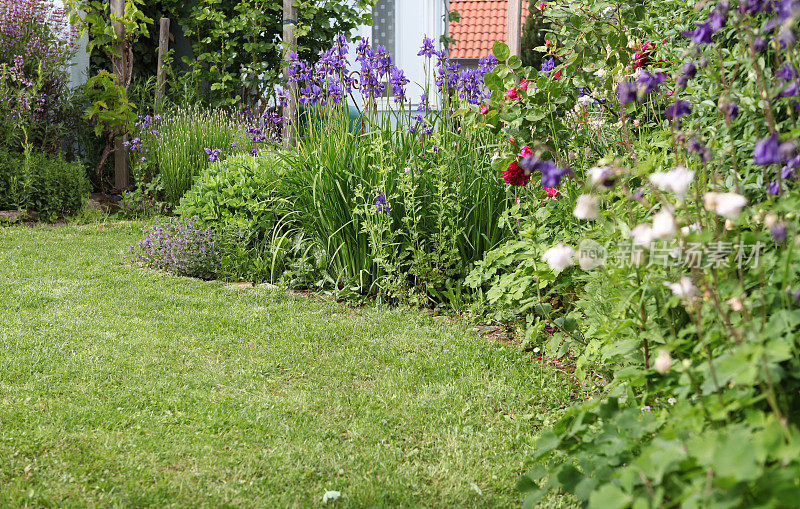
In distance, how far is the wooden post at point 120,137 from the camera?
7531 mm

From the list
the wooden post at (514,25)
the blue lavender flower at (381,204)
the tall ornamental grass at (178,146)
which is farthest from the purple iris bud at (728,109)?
the tall ornamental grass at (178,146)

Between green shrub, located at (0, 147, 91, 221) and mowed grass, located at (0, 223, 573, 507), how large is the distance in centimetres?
264

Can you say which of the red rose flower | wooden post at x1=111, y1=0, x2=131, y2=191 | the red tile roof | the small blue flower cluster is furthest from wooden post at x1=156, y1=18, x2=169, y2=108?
the red tile roof

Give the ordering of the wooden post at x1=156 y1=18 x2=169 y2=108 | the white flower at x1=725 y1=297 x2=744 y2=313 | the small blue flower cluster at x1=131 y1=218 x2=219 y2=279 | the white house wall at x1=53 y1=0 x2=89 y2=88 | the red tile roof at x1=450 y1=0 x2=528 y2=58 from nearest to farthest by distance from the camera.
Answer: the white flower at x1=725 y1=297 x2=744 y2=313, the small blue flower cluster at x1=131 y1=218 x2=219 y2=279, the white house wall at x1=53 y1=0 x2=89 y2=88, the wooden post at x1=156 y1=18 x2=169 y2=108, the red tile roof at x1=450 y1=0 x2=528 y2=58

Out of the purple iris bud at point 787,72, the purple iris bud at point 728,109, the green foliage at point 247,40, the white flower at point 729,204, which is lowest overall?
the white flower at point 729,204

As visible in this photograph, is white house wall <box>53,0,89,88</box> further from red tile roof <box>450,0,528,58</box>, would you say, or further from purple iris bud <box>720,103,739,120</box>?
red tile roof <box>450,0,528,58</box>

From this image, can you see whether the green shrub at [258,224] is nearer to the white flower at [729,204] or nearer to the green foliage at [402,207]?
the green foliage at [402,207]

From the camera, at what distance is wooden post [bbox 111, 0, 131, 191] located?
24.7 feet

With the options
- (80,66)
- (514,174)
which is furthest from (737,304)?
Answer: (80,66)

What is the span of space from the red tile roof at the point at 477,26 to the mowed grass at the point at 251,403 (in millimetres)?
12677

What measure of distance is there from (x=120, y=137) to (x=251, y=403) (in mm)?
5820

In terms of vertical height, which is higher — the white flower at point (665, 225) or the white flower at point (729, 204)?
the white flower at point (729, 204)

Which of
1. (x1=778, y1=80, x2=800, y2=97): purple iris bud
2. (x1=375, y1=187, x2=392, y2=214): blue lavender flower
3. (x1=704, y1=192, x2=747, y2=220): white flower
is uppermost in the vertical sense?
(x1=778, y1=80, x2=800, y2=97): purple iris bud

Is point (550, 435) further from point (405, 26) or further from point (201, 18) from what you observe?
point (405, 26)
